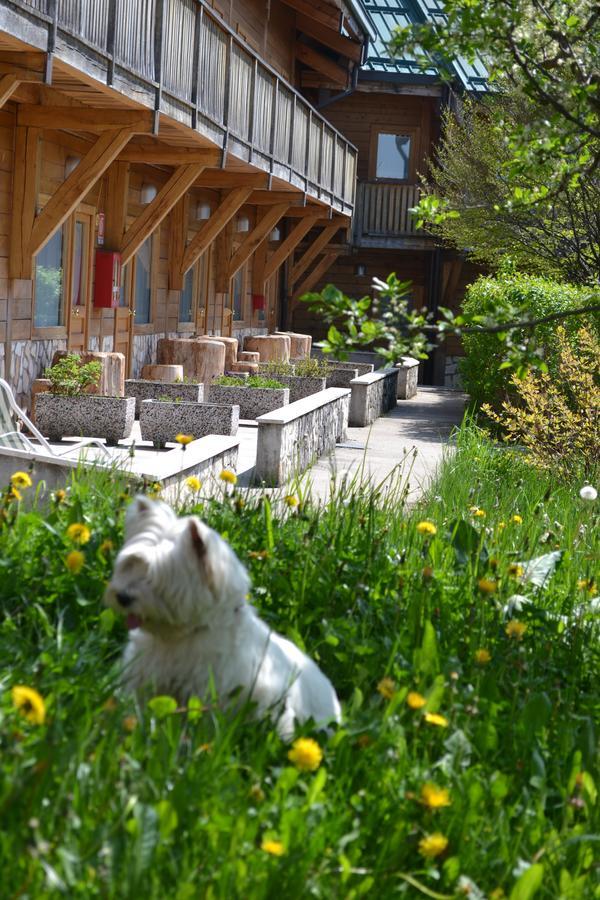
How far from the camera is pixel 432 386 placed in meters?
29.3

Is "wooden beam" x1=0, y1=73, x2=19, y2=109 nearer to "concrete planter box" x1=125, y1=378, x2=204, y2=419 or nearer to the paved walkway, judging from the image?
the paved walkway

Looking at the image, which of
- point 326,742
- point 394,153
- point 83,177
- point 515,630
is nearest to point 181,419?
point 83,177

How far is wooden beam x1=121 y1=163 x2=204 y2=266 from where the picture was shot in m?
14.8

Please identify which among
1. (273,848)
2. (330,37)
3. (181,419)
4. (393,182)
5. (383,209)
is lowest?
(181,419)

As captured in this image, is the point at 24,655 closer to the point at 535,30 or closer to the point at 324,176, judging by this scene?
the point at 535,30

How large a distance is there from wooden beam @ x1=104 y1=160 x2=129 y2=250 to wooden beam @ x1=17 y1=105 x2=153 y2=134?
3155 mm

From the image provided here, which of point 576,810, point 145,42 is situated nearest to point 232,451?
point 145,42

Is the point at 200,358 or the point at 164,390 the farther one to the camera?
the point at 200,358

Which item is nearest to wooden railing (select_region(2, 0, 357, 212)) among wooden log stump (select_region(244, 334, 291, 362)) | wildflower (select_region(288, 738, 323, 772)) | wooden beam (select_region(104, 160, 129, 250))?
wooden beam (select_region(104, 160, 129, 250))

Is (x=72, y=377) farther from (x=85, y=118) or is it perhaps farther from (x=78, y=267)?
(x=78, y=267)

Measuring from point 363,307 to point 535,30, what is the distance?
2.28 m

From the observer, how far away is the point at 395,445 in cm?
1497

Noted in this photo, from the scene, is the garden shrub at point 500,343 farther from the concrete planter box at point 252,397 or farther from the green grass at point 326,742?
the green grass at point 326,742

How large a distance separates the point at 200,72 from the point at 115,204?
2.42 m
